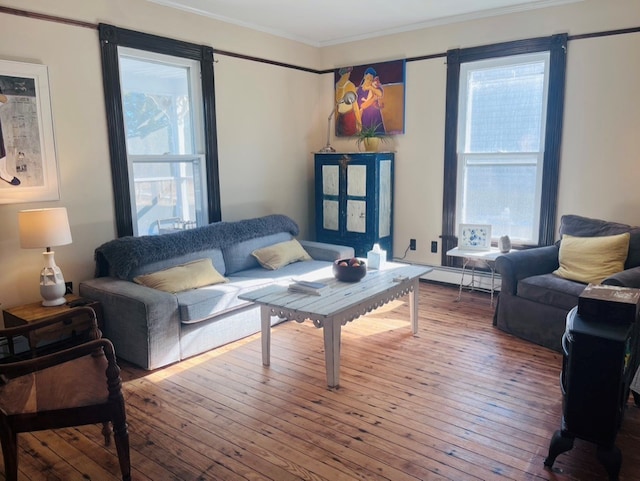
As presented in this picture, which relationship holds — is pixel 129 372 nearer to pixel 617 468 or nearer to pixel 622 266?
pixel 617 468

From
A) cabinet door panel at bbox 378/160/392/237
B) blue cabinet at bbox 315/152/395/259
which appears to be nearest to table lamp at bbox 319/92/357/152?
blue cabinet at bbox 315/152/395/259

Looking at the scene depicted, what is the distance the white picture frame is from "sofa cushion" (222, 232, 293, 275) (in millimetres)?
1836

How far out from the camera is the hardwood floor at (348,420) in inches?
84.8

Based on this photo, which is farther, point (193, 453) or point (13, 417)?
point (193, 453)

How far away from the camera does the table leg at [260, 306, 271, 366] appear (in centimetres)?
313

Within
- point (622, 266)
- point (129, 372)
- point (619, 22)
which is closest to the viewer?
point (129, 372)

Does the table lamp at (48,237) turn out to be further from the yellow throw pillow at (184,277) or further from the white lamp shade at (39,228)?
the yellow throw pillow at (184,277)

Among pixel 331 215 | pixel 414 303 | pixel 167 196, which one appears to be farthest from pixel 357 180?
pixel 167 196

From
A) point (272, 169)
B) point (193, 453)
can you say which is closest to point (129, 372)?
point (193, 453)

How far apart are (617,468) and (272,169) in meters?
4.00

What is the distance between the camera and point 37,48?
10.6 feet

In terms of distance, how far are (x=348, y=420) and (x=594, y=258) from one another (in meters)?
2.28

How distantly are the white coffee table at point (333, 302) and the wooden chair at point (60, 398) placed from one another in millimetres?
1093

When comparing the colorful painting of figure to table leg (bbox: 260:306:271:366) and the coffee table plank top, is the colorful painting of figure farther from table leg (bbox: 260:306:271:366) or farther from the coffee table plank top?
table leg (bbox: 260:306:271:366)
